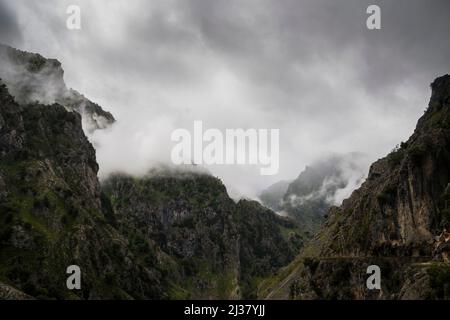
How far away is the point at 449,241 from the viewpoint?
469 ft

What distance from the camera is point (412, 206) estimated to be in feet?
607

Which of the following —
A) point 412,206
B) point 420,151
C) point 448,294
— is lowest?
point 448,294
